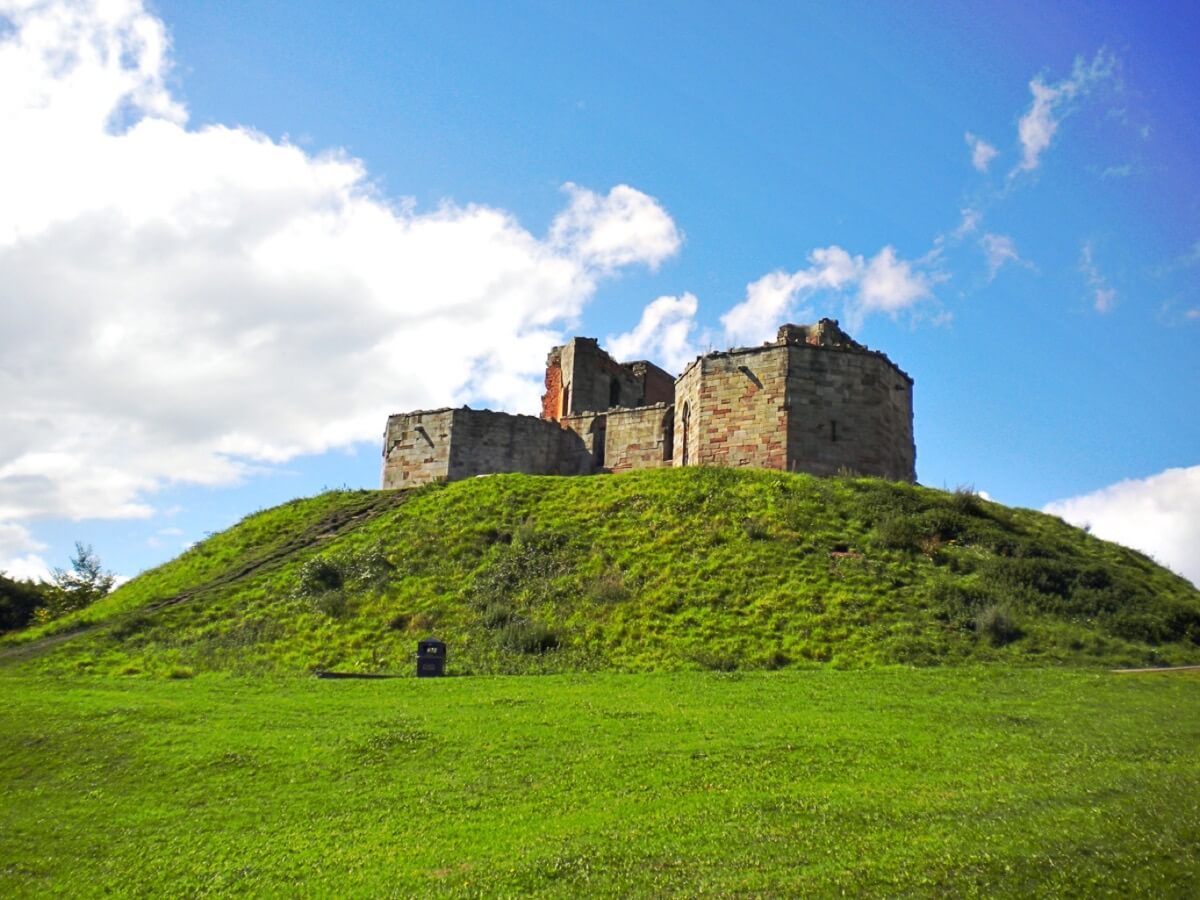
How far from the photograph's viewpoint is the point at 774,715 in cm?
1449

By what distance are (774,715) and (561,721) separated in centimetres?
317

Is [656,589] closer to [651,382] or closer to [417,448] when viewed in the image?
[417,448]

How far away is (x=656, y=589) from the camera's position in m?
23.5

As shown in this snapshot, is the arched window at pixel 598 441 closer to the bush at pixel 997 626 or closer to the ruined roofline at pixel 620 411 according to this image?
the ruined roofline at pixel 620 411

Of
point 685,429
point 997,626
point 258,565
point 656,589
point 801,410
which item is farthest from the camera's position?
point 685,429

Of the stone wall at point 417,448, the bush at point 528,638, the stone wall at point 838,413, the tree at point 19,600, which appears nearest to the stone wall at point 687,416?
the stone wall at point 838,413

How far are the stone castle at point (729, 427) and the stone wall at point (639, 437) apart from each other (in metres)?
0.05

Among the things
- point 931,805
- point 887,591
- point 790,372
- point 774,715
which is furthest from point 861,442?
point 931,805

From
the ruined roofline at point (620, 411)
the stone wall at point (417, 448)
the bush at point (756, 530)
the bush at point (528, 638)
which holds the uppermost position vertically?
the ruined roofline at point (620, 411)

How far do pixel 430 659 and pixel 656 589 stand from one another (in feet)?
20.6

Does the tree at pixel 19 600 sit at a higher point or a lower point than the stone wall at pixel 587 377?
lower

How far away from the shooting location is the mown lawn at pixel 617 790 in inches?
357

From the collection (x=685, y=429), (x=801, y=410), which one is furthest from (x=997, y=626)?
(x=685, y=429)

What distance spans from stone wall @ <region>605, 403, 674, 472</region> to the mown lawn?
20760mm
